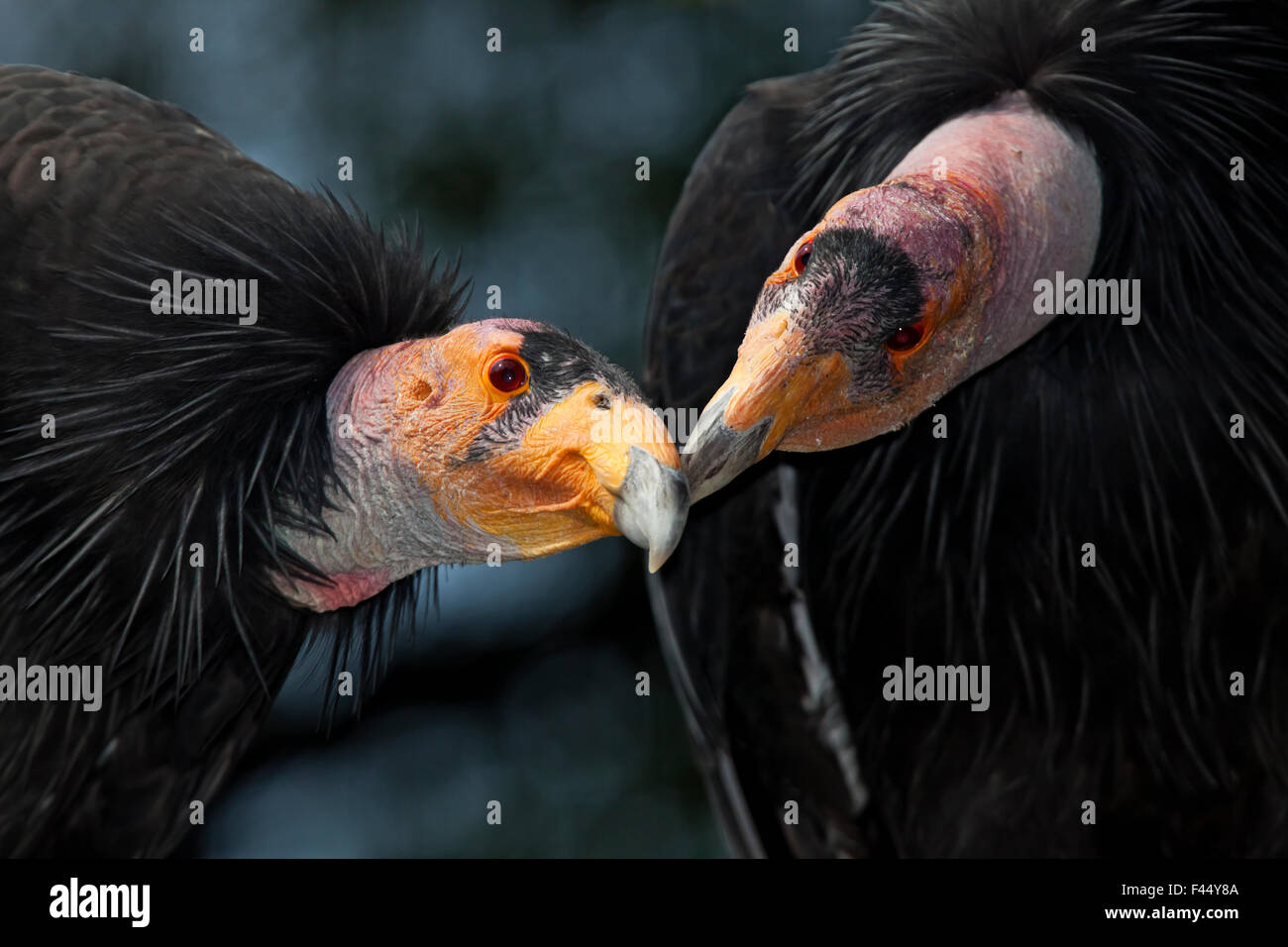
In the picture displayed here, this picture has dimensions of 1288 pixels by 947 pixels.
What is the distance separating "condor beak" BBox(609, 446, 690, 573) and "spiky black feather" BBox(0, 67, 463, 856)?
1.75 ft

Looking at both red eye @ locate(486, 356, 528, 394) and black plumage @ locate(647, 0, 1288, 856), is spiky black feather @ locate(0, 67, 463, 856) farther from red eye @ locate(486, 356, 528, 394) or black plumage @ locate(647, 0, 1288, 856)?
black plumage @ locate(647, 0, 1288, 856)

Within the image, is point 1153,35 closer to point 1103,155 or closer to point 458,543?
point 1103,155

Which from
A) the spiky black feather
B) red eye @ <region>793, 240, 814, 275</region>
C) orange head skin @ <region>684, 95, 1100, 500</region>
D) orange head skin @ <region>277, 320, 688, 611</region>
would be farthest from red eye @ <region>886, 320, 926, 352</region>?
the spiky black feather

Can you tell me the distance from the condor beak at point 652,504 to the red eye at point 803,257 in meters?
0.41

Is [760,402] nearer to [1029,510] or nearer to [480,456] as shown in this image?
[480,456]

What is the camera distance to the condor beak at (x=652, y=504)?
182cm

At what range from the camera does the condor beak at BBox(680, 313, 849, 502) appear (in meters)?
1.99

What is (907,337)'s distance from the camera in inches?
86.4

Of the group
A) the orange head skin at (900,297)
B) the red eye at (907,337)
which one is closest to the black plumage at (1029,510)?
the orange head skin at (900,297)

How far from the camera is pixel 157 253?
212 centimetres

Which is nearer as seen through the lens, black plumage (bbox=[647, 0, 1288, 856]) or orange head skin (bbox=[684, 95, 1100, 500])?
orange head skin (bbox=[684, 95, 1100, 500])

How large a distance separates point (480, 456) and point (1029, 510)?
4.18ft

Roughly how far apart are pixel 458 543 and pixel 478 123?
1.67 metres
